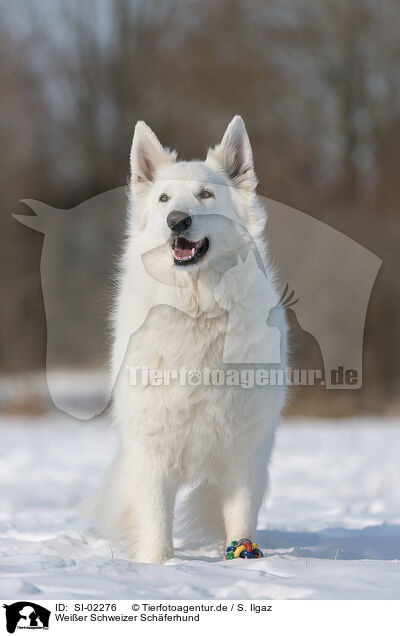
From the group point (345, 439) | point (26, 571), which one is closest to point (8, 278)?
point (345, 439)

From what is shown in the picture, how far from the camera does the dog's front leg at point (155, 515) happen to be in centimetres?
332

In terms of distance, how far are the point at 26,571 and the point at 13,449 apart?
4.87 metres

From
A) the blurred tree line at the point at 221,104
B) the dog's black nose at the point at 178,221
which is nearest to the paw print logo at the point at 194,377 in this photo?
the dog's black nose at the point at 178,221

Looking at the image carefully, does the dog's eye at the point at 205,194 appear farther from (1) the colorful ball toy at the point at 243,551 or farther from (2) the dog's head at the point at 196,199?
(1) the colorful ball toy at the point at 243,551

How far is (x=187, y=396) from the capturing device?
326cm

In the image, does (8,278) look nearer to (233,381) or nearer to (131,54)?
(131,54)

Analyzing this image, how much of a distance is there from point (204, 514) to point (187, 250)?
1574mm

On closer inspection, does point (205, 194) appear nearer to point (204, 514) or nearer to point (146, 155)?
point (146, 155)

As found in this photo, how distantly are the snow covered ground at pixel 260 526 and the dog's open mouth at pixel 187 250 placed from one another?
1436 millimetres

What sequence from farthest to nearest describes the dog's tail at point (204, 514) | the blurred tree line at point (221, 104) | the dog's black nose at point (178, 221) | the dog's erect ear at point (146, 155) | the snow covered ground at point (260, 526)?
the blurred tree line at point (221, 104)
the dog's tail at point (204, 514)
the dog's erect ear at point (146, 155)
the dog's black nose at point (178, 221)
the snow covered ground at point (260, 526)

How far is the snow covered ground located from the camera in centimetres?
248

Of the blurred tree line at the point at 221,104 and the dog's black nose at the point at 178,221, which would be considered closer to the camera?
the dog's black nose at the point at 178,221

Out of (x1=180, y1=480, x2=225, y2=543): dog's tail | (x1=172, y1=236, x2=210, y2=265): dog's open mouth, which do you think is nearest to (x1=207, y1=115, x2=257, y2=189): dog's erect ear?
(x1=172, y1=236, x2=210, y2=265): dog's open mouth

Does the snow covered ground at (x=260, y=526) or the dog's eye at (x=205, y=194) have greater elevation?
the dog's eye at (x=205, y=194)
